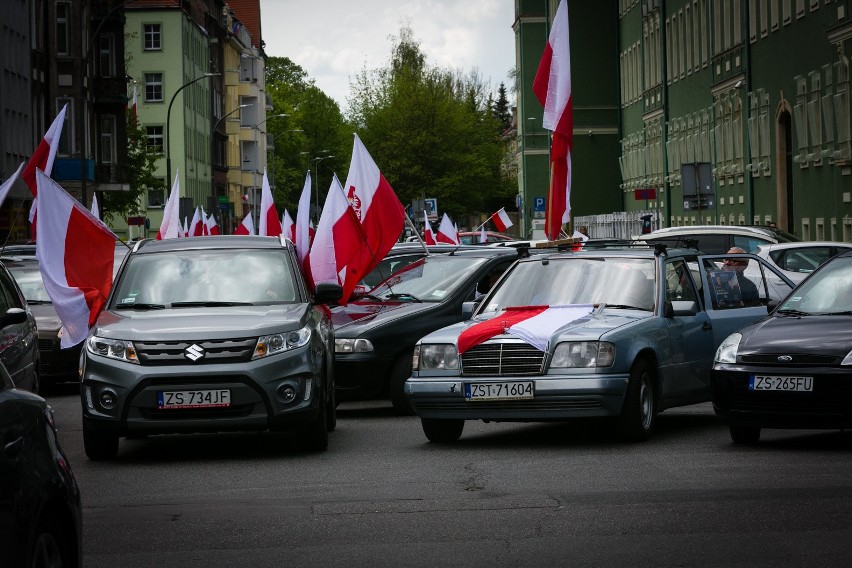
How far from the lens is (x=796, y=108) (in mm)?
47094

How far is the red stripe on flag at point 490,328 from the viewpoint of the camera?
13.9m

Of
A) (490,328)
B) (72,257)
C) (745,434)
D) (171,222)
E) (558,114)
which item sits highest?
(558,114)

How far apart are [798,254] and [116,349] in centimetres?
1746

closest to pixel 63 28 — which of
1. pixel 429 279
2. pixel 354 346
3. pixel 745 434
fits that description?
pixel 429 279

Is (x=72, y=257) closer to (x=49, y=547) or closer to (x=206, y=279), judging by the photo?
(x=206, y=279)

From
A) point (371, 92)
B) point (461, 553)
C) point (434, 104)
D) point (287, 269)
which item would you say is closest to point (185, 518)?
point (461, 553)

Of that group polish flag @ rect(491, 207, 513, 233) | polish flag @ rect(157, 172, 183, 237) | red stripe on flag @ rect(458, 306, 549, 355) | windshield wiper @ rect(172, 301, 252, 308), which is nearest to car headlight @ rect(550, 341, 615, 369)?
red stripe on flag @ rect(458, 306, 549, 355)

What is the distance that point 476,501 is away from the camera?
10742 mm

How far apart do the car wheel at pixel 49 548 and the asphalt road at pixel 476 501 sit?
2.44 m

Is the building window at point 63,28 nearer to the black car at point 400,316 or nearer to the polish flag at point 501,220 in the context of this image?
the polish flag at point 501,220

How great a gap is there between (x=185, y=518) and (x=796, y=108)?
38.9 metres

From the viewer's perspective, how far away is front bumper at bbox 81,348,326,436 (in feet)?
42.8

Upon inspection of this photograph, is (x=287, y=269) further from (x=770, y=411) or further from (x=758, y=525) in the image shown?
(x=758, y=525)

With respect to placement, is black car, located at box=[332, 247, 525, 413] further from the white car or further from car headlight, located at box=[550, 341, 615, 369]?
the white car
